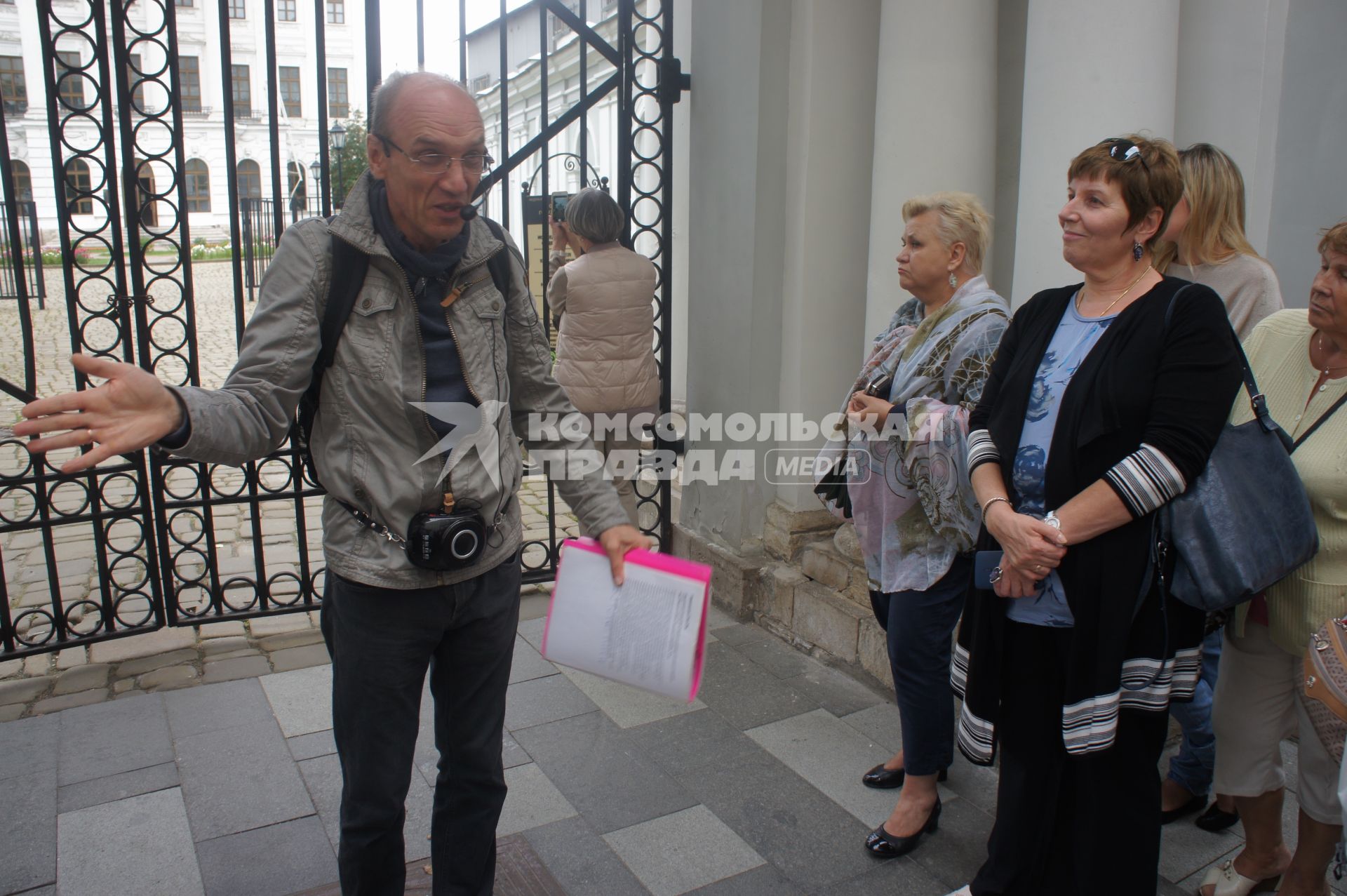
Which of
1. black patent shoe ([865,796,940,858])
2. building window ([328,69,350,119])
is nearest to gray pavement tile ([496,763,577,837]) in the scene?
black patent shoe ([865,796,940,858])

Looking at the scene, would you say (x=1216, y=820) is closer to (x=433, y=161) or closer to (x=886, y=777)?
(x=886, y=777)

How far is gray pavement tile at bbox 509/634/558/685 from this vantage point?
421cm

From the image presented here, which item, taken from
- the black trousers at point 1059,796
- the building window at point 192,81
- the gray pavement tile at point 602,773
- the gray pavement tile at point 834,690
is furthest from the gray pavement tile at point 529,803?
the building window at point 192,81

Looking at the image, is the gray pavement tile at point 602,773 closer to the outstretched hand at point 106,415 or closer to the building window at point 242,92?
the outstretched hand at point 106,415

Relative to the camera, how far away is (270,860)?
9.53 feet

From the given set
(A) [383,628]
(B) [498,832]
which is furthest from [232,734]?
(A) [383,628]

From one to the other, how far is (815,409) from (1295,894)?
9.14ft

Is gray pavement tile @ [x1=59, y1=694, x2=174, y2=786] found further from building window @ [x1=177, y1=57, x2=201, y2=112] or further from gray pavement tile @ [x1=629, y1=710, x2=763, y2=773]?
building window @ [x1=177, y1=57, x2=201, y2=112]

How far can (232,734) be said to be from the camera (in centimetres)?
369

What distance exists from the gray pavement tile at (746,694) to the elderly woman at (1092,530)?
1.41 meters

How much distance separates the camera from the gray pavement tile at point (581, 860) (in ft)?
9.16

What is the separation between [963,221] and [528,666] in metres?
2.63

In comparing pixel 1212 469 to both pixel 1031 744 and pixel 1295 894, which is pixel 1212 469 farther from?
pixel 1295 894

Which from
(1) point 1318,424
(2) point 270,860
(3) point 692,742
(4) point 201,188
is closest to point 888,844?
(3) point 692,742
